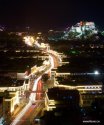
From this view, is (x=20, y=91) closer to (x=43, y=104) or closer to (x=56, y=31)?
(x=43, y=104)

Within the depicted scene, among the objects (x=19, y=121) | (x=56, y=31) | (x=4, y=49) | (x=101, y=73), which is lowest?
(x=19, y=121)

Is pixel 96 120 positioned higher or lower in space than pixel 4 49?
lower

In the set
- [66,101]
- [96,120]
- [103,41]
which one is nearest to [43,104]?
[66,101]

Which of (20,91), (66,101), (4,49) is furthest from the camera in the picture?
(4,49)

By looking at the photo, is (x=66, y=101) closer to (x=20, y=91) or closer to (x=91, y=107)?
(x=91, y=107)

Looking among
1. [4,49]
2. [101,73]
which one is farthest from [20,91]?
[4,49]

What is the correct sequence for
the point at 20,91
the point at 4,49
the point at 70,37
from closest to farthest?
1. the point at 20,91
2. the point at 4,49
3. the point at 70,37

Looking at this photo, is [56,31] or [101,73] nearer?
[101,73]

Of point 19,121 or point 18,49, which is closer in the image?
point 19,121

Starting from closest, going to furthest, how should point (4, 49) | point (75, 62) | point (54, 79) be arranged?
point (54, 79) → point (75, 62) → point (4, 49)
